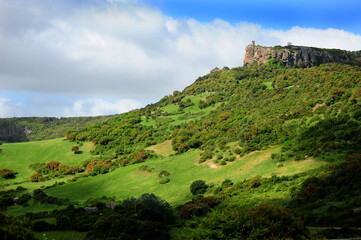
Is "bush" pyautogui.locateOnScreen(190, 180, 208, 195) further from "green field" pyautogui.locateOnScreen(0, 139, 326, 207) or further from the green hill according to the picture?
"green field" pyautogui.locateOnScreen(0, 139, 326, 207)

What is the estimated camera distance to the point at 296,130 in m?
56.9

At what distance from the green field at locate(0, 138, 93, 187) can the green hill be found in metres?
0.36

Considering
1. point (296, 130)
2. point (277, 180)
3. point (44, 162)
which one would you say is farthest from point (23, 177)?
Result: point (296, 130)

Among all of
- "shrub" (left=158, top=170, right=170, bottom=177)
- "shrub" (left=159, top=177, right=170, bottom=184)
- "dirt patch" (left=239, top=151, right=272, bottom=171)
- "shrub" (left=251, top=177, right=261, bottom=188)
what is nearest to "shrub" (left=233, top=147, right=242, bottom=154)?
"dirt patch" (left=239, top=151, right=272, bottom=171)

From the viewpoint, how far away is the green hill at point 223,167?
18.9 m

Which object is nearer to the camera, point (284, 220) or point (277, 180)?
point (284, 220)

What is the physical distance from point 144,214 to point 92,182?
4505cm

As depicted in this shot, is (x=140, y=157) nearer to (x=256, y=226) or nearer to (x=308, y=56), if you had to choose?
(x=256, y=226)

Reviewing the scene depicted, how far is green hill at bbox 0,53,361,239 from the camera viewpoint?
1886cm

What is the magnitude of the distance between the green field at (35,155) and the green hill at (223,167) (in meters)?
0.36

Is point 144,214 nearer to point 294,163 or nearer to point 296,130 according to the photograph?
point 294,163

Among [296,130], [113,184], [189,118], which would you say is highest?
[189,118]

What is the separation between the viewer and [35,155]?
8894 cm

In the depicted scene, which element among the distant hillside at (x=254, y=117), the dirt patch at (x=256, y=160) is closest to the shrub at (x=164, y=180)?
the distant hillside at (x=254, y=117)
